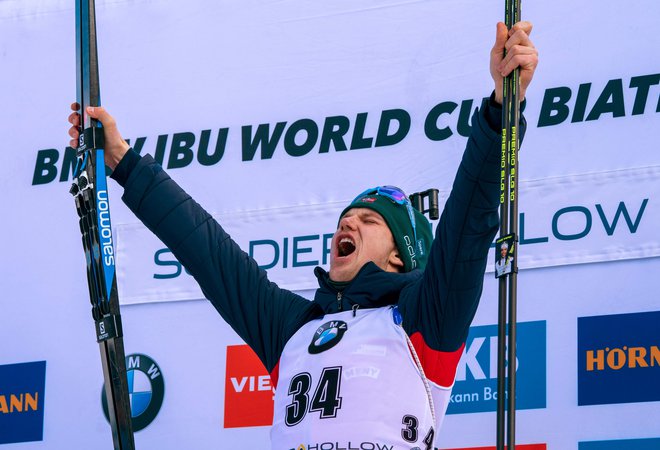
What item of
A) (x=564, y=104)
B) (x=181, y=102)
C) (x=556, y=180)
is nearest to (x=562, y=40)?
(x=564, y=104)

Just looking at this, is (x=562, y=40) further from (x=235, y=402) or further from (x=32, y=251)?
(x=32, y=251)

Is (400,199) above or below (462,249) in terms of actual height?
above

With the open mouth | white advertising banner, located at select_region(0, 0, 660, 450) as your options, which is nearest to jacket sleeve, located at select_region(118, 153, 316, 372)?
the open mouth

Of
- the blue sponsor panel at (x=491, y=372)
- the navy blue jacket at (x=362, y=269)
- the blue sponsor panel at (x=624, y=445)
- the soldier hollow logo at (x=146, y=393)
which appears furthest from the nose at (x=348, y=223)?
the soldier hollow logo at (x=146, y=393)

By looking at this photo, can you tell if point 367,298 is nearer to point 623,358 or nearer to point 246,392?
point 623,358

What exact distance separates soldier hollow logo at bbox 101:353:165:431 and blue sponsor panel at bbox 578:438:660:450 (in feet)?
3.93

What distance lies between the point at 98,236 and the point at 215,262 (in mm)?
362

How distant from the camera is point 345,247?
273cm

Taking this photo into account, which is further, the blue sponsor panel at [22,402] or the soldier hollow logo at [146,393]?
the blue sponsor panel at [22,402]

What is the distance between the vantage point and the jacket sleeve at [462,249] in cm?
235

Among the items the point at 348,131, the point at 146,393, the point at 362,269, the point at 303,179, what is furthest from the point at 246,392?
the point at 362,269

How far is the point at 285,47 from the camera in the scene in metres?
3.82

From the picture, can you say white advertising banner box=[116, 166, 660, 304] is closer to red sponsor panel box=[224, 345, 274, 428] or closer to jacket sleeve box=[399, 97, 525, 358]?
red sponsor panel box=[224, 345, 274, 428]

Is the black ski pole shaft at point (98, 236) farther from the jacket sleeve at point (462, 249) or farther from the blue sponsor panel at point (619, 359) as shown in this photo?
the blue sponsor panel at point (619, 359)
